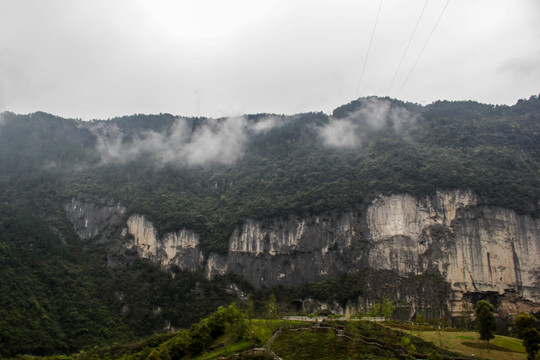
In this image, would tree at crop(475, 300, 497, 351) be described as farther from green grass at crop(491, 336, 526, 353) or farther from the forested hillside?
the forested hillside

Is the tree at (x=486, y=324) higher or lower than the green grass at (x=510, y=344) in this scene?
higher

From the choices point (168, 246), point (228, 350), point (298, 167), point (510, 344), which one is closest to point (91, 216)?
point (168, 246)

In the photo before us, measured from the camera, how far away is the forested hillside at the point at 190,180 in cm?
9700

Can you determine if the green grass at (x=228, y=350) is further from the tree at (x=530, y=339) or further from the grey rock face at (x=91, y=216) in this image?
the grey rock face at (x=91, y=216)

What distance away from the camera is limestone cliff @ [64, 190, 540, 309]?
9362 cm

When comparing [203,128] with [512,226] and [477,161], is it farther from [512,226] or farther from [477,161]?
[512,226]

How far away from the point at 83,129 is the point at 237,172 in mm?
54458

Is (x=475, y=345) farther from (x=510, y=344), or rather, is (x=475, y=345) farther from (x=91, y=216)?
(x=91, y=216)

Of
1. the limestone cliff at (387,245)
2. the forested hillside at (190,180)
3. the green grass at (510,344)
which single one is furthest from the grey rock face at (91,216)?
the green grass at (510,344)

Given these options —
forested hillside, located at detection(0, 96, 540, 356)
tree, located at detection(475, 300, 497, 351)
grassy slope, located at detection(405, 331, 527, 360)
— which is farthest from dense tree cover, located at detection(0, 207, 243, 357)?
tree, located at detection(475, 300, 497, 351)

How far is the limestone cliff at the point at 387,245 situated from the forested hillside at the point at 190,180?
2.52 meters

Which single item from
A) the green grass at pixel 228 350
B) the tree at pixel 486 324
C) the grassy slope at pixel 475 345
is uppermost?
the tree at pixel 486 324

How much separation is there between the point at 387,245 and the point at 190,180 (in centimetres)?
6256

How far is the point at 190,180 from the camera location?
14225 centimetres
